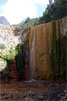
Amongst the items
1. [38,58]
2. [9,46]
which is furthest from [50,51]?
[9,46]

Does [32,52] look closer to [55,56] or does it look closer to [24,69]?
[24,69]

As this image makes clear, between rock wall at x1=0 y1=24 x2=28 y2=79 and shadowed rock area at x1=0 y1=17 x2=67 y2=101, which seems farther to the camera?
rock wall at x1=0 y1=24 x2=28 y2=79

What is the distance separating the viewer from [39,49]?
1440 centimetres

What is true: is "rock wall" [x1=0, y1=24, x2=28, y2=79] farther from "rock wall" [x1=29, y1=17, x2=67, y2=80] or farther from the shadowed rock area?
"rock wall" [x1=29, y1=17, x2=67, y2=80]

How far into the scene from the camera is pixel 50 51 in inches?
525

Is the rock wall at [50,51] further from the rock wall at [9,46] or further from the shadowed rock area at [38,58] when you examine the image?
the rock wall at [9,46]

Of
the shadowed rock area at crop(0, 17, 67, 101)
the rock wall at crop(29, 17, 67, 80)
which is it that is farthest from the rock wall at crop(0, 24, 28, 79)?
Result: the rock wall at crop(29, 17, 67, 80)

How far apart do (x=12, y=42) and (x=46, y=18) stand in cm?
605

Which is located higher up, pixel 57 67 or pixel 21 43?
pixel 21 43

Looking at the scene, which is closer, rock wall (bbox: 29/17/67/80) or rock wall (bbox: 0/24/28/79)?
rock wall (bbox: 29/17/67/80)

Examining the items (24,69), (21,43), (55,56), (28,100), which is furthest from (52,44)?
(28,100)

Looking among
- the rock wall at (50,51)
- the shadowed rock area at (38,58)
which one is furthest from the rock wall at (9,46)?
the rock wall at (50,51)

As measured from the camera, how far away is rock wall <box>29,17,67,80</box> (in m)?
12.7

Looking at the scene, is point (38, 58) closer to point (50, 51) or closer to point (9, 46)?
point (50, 51)
